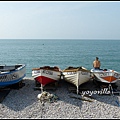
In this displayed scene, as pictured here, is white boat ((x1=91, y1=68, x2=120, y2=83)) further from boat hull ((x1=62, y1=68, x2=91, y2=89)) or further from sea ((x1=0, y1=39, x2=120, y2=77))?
sea ((x1=0, y1=39, x2=120, y2=77))

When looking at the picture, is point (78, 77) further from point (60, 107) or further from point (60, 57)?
point (60, 57)

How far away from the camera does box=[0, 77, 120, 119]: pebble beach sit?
24.7 ft

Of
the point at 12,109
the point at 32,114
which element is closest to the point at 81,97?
the point at 32,114

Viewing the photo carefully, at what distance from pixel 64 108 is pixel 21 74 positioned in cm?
462

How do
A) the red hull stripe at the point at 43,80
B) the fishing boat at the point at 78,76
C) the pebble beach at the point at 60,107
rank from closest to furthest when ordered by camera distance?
the pebble beach at the point at 60,107 < the fishing boat at the point at 78,76 < the red hull stripe at the point at 43,80

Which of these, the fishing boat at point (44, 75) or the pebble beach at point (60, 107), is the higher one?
the fishing boat at point (44, 75)

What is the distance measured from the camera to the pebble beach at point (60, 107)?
24.7 feet

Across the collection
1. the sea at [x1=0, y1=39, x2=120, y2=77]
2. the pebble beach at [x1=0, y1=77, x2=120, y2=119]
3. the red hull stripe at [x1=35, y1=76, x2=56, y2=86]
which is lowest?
the sea at [x1=0, y1=39, x2=120, y2=77]

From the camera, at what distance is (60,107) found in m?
8.31

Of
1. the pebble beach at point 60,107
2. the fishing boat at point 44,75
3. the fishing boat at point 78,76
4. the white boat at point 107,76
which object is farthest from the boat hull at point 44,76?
the white boat at point 107,76

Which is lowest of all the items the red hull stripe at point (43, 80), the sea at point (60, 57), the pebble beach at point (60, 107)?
the sea at point (60, 57)

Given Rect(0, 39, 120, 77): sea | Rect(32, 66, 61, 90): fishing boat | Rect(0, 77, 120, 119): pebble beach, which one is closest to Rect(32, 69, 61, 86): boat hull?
Rect(32, 66, 61, 90): fishing boat

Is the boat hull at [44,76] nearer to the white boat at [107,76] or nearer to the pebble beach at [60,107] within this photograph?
the pebble beach at [60,107]

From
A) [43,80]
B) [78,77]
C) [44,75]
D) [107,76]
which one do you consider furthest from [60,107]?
[107,76]
